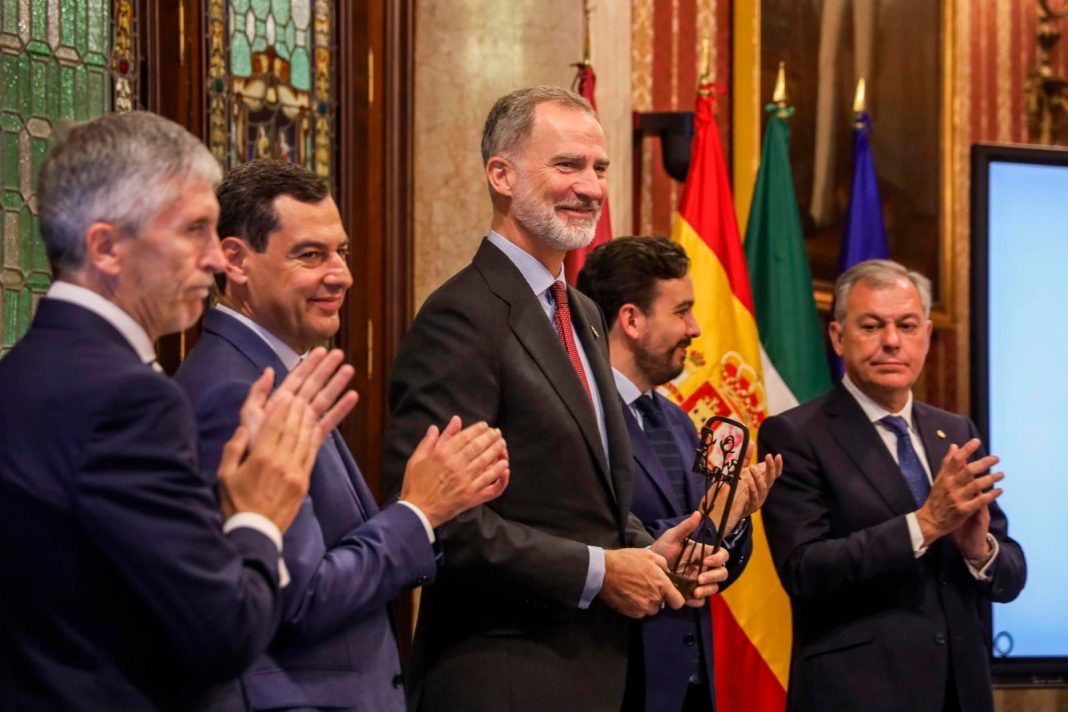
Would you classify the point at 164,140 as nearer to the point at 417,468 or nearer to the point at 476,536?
the point at 417,468

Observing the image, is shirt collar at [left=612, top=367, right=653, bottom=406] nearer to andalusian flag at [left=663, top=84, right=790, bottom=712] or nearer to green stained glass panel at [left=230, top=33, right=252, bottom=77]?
andalusian flag at [left=663, top=84, right=790, bottom=712]

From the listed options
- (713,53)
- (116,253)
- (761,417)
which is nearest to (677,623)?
(116,253)

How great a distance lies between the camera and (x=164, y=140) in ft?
6.29

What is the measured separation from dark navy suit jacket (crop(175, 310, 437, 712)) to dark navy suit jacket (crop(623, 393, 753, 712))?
34.6 inches

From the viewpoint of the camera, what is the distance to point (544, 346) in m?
2.92

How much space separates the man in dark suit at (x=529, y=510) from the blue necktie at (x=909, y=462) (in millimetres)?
1128

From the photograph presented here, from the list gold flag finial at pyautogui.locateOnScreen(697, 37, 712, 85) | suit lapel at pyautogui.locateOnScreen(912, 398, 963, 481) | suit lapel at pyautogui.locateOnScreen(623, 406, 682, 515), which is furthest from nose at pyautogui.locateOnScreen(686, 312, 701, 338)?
gold flag finial at pyautogui.locateOnScreen(697, 37, 712, 85)

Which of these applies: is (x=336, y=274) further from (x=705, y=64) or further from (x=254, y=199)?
(x=705, y=64)

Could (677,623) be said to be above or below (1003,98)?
below

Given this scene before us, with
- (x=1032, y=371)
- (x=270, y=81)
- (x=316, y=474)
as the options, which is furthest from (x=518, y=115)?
(x=1032, y=371)

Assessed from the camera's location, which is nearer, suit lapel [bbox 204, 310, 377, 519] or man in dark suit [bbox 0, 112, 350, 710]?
man in dark suit [bbox 0, 112, 350, 710]

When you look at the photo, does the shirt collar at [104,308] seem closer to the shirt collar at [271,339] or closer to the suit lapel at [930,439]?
the shirt collar at [271,339]

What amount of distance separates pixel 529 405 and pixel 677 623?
72 cm

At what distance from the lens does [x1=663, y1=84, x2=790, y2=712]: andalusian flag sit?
511cm
